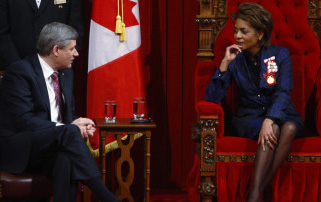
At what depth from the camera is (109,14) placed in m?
3.92

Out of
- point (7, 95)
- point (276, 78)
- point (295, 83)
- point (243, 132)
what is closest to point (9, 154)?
point (7, 95)

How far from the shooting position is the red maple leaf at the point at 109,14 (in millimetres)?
3912

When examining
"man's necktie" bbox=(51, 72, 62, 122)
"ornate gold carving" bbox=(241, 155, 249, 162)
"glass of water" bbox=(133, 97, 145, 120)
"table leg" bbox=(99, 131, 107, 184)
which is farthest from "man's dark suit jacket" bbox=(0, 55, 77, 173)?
"ornate gold carving" bbox=(241, 155, 249, 162)

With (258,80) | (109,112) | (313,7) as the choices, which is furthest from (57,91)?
(313,7)

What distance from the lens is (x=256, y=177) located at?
3.21 m

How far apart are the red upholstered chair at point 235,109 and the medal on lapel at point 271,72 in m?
0.34

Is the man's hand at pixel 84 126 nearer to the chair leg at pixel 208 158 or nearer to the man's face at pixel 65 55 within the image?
the man's face at pixel 65 55

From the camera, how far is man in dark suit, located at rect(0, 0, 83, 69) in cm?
368

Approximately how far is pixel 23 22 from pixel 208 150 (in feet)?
5.10

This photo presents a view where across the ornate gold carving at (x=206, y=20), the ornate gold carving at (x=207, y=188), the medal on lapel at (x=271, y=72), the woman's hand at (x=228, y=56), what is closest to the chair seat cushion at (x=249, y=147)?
the ornate gold carving at (x=207, y=188)

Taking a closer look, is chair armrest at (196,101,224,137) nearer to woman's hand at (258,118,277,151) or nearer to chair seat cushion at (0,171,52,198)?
woman's hand at (258,118,277,151)

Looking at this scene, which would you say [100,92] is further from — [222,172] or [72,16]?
[222,172]

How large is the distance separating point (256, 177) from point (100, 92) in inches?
52.2

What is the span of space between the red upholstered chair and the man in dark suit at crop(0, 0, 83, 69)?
1.06m
